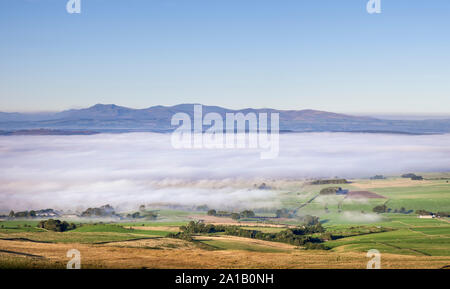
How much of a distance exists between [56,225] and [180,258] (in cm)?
876

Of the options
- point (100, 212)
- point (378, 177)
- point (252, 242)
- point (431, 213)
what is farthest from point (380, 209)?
point (100, 212)

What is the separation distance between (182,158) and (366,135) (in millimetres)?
30238

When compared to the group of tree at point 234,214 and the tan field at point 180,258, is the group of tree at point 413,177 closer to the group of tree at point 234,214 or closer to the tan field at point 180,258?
the group of tree at point 234,214

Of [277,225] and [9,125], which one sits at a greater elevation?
[9,125]

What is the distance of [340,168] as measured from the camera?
39.4 metres

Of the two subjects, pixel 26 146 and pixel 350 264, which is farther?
pixel 26 146

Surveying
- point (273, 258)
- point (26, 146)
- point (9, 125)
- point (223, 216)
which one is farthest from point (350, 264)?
point (9, 125)

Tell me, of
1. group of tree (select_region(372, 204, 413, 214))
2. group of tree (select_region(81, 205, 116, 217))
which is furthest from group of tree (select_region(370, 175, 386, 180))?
group of tree (select_region(81, 205, 116, 217))

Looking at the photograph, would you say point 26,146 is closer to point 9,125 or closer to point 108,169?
point 108,169

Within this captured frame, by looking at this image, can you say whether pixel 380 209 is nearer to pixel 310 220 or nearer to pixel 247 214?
pixel 310 220

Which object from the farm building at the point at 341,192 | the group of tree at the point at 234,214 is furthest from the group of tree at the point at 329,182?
the group of tree at the point at 234,214

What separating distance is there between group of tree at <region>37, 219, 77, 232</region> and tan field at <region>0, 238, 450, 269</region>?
3516mm
